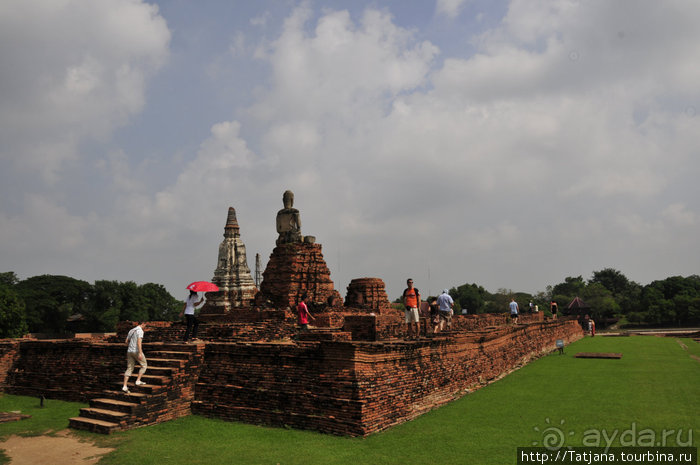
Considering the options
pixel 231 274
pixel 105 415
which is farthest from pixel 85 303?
pixel 105 415

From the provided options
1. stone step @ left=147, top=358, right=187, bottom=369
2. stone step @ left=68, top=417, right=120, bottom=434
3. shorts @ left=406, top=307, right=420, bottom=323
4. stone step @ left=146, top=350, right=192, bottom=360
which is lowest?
stone step @ left=68, top=417, right=120, bottom=434

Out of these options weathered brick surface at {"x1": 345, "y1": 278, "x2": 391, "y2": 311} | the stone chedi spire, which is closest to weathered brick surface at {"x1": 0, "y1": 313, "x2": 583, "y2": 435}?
weathered brick surface at {"x1": 345, "y1": 278, "x2": 391, "y2": 311}

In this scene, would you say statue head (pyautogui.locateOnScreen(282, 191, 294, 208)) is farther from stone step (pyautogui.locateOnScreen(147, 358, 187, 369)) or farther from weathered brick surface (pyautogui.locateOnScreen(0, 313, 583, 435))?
stone step (pyautogui.locateOnScreen(147, 358, 187, 369))

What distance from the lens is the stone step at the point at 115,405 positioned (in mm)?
7992

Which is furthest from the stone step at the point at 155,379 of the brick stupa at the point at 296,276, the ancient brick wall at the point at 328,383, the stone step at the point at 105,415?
the brick stupa at the point at 296,276

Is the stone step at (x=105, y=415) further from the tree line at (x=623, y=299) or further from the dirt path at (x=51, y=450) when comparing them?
the tree line at (x=623, y=299)

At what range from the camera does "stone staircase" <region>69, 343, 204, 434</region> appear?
7875 mm

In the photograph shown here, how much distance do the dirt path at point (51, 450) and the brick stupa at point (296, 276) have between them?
1035 cm

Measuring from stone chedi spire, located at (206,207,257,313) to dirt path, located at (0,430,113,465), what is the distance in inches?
1239

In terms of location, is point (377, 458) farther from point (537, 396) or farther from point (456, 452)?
point (537, 396)

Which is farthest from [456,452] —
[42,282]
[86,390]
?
[42,282]

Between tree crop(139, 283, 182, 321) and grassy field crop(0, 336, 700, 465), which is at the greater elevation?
tree crop(139, 283, 182, 321)

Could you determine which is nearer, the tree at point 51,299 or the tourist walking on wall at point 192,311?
the tourist walking on wall at point 192,311

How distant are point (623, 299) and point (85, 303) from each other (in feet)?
259
